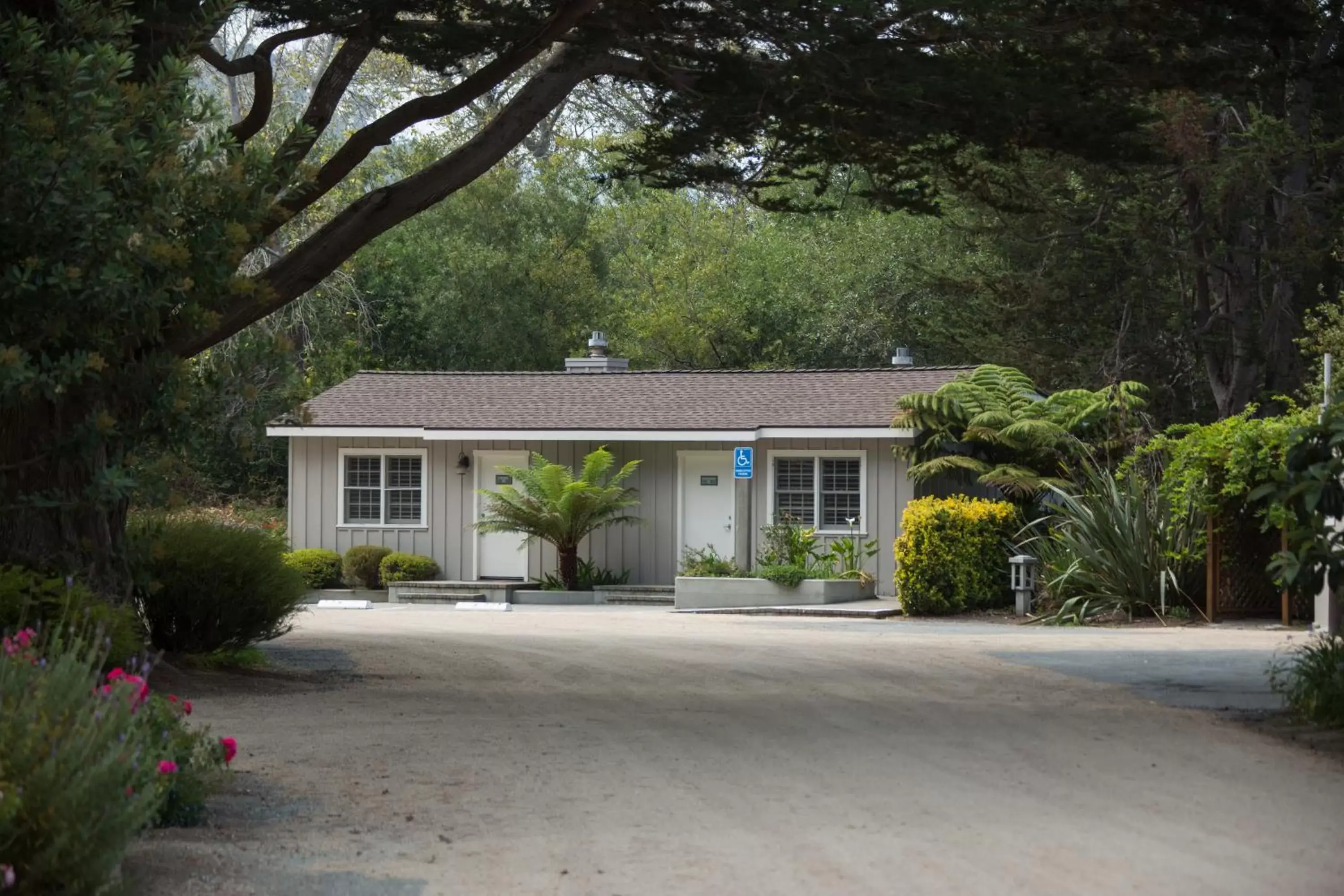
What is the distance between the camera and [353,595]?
2800 centimetres

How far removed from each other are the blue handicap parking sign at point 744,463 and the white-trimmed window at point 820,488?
0.85 meters

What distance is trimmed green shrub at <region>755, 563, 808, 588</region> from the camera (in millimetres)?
24781

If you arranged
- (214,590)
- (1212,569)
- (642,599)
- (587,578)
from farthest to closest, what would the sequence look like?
(587,578) < (642,599) < (1212,569) < (214,590)

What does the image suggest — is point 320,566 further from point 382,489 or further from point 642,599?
point 642,599

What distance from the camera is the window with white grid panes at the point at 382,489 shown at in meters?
28.9

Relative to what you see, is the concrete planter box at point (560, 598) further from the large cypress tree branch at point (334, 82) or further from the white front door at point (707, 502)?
the large cypress tree branch at point (334, 82)

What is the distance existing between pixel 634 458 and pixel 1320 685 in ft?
61.8

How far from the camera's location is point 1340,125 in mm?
26094

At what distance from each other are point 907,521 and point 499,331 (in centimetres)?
2102

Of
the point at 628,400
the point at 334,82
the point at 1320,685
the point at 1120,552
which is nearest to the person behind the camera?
A: the point at 1320,685

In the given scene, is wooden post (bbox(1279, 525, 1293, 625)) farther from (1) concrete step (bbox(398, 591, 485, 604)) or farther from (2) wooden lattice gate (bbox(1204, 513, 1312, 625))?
(1) concrete step (bbox(398, 591, 485, 604))

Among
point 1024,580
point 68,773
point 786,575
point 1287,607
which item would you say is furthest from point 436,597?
point 68,773

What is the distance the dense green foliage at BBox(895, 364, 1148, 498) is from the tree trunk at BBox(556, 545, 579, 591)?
5709mm

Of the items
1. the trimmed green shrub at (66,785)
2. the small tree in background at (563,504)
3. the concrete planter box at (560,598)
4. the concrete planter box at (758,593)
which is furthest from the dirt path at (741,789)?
the concrete planter box at (560,598)
